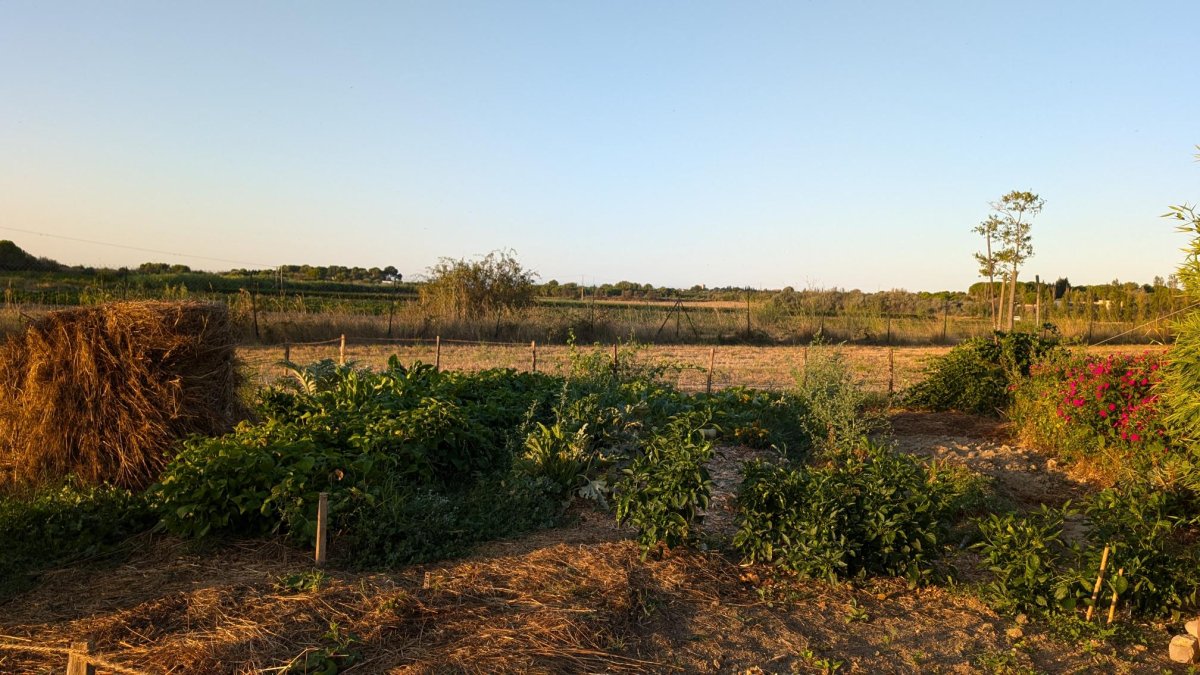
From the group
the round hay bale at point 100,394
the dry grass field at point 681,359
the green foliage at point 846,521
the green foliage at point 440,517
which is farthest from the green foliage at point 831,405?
the round hay bale at point 100,394

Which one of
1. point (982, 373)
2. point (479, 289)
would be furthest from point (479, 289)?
point (982, 373)

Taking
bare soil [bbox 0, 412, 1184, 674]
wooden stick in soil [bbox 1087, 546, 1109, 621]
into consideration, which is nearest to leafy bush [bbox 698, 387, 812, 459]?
bare soil [bbox 0, 412, 1184, 674]

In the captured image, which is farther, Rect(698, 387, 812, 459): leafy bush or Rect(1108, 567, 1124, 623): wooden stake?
Rect(698, 387, 812, 459): leafy bush

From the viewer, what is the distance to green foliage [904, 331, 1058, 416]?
10.7 m

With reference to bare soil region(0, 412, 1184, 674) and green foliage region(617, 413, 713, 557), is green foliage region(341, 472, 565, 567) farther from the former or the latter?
green foliage region(617, 413, 713, 557)

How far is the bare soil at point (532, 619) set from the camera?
12.1 ft

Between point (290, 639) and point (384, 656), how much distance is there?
1.58 ft

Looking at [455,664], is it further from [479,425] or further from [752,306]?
[752,306]

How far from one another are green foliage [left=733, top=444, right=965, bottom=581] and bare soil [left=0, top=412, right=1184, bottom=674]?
0.15m

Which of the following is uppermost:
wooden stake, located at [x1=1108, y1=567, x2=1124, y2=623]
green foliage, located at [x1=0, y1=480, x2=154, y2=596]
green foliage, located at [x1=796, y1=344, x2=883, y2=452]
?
green foliage, located at [x1=796, y1=344, x2=883, y2=452]

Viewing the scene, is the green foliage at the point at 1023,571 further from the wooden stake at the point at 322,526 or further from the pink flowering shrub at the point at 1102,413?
the wooden stake at the point at 322,526

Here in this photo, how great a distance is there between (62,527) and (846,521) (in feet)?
17.6

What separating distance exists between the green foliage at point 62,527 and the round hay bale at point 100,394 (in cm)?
61

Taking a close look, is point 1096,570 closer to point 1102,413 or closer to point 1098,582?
point 1098,582
